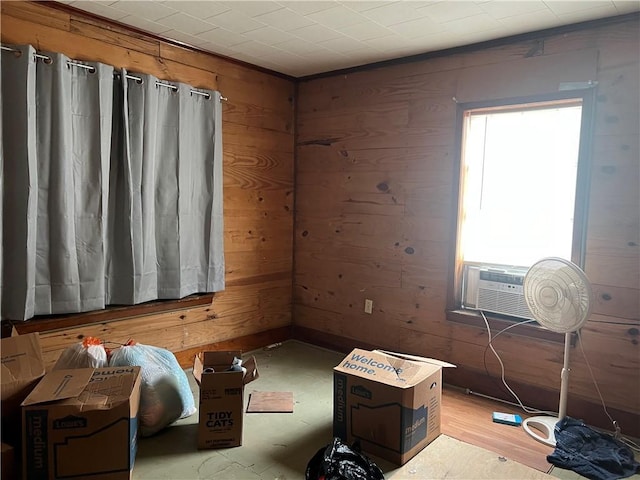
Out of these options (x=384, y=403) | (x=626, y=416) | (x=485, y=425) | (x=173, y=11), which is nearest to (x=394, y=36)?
(x=173, y=11)

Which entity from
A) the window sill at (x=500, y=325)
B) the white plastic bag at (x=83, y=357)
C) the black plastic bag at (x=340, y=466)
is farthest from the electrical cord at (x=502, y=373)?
the white plastic bag at (x=83, y=357)

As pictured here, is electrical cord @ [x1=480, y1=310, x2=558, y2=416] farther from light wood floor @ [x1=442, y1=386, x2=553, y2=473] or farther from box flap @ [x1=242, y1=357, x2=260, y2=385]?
box flap @ [x1=242, y1=357, x2=260, y2=385]

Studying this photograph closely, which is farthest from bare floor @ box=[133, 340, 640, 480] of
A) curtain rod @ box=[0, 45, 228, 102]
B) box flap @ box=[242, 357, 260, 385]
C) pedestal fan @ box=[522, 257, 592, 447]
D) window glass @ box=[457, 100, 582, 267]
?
curtain rod @ box=[0, 45, 228, 102]

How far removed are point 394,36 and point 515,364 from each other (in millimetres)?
2245

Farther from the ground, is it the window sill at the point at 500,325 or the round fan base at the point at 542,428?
the window sill at the point at 500,325

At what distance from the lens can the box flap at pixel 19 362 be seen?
2.08 meters

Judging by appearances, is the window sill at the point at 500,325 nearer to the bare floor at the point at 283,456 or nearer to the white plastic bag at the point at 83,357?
the bare floor at the point at 283,456

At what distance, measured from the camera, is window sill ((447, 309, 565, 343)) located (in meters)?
2.90

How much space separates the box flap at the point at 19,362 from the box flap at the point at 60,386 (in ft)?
0.23

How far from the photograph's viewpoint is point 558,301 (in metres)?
2.53

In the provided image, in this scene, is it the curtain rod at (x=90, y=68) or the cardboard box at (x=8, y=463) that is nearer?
the cardboard box at (x=8, y=463)

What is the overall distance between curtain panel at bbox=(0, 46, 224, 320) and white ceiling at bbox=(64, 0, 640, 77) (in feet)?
1.16

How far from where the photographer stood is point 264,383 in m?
3.28

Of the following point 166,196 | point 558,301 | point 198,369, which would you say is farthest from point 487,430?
point 166,196
